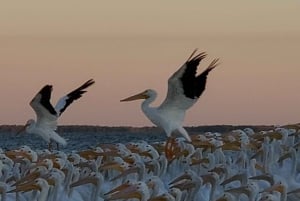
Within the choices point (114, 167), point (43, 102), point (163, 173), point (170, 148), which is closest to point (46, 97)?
point (43, 102)

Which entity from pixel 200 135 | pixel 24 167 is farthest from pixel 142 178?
→ pixel 200 135

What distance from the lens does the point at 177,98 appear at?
14.2 m

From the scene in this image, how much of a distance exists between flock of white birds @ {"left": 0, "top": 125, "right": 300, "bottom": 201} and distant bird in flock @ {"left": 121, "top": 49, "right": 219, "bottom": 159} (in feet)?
1.39

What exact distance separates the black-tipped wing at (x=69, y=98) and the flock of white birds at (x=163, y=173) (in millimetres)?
1194

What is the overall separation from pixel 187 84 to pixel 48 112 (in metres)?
4.72

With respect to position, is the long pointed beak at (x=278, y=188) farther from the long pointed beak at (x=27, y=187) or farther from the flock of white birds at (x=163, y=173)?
the long pointed beak at (x=27, y=187)

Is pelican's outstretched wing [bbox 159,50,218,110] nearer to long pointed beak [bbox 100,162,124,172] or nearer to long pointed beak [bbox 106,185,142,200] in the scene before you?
long pointed beak [bbox 100,162,124,172]

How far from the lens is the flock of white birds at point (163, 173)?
10758 millimetres

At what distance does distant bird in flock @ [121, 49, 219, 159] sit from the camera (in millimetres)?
13430

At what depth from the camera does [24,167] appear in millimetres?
14109

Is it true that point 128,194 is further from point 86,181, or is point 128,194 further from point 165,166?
point 165,166

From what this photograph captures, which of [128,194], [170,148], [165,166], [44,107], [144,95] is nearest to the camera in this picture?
[128,194]

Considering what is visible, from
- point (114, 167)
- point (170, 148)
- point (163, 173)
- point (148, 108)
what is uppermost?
point (148, 108)

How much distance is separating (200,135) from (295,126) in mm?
2259
